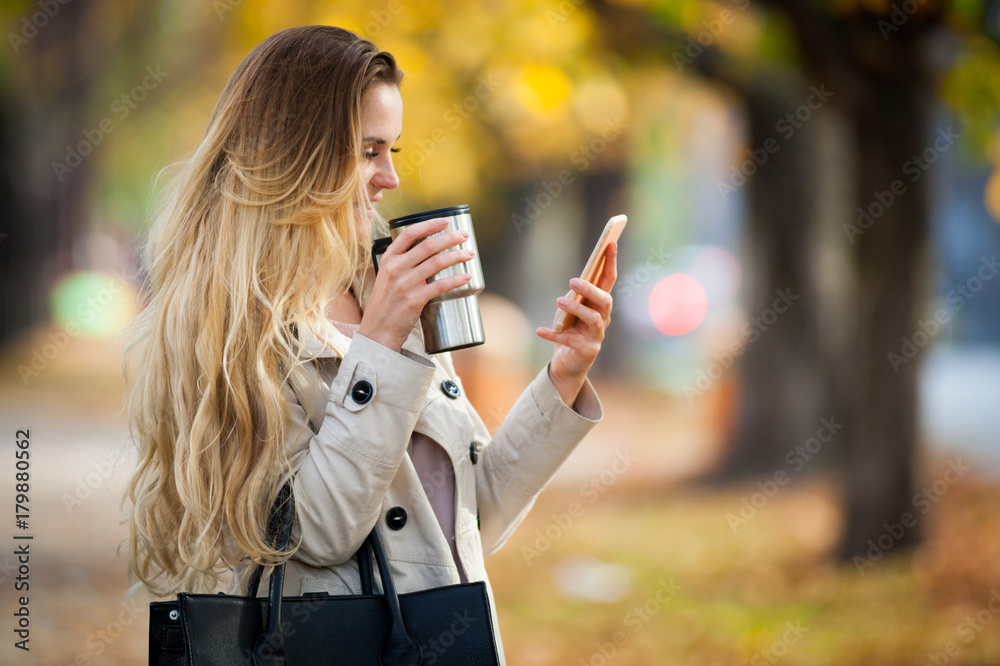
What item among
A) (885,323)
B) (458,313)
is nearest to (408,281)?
(458,313)

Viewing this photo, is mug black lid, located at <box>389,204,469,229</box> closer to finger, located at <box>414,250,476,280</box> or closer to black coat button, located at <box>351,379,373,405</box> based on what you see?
finger, located at <box>414,250,476,280</box>

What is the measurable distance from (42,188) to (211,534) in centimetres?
1240

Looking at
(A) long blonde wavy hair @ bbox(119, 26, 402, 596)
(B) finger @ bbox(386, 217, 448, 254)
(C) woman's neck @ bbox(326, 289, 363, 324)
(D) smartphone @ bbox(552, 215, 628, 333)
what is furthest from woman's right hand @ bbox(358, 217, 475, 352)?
(D) smartphone @ bbox(552, 215, 628, 333)

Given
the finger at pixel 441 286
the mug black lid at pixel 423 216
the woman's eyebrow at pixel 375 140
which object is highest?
the woman's eyebrow at pixel 375 140

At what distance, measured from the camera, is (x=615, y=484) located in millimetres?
9516

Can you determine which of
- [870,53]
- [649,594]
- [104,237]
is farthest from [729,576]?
[104,237]

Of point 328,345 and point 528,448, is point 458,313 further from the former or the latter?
point 528,448

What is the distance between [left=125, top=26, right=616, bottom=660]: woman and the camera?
1763 mm

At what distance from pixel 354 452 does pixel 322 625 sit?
1.05 ft

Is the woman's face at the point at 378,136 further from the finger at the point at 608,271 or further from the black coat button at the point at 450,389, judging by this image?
the finger at the point at 608,271

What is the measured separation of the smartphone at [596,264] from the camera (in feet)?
6.83

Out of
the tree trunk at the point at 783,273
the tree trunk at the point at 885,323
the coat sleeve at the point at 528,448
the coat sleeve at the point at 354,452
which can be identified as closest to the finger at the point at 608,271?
the coat sleeve at the point at 528,448

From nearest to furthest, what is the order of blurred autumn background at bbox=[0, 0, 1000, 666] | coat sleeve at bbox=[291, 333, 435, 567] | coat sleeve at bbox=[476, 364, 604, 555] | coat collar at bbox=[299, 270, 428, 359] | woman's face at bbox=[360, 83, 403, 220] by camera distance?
coat sleeve at bbox=[291, 333, 435, 567], coat collar at bbox=[299, 270, 428, 359], woman's face at bbox=[360, 83, 403, 220], coat sleeve at bbox=[476, 364, 604, 555], blurred autumn background at bbox=[0, 0, 1000, 666]

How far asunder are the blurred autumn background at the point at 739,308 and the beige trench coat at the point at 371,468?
2.50 feet
